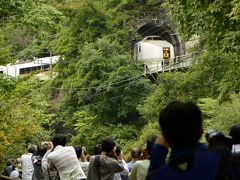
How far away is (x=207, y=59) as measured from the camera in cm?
2375

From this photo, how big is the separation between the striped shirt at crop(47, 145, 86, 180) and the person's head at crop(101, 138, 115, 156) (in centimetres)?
95

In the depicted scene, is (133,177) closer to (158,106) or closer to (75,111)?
(158,106)

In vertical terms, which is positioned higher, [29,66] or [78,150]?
[29,66]

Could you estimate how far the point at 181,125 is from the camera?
3180mm

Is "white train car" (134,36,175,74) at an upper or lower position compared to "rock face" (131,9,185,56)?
lower

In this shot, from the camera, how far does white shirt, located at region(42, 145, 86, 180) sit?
26.9ft

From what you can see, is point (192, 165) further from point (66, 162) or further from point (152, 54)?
point (152, 54)

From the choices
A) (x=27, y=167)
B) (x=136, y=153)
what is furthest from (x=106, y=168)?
(x=27, y=167)

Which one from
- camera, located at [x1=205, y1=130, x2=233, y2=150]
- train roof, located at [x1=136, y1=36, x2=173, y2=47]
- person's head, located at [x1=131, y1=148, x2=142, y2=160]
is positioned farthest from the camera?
train roof, located at [x1=136, y1=36, x2=173, y2=47]

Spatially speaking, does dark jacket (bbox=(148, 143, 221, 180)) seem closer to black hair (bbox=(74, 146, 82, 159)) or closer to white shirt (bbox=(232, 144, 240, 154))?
white shirt (bbox=(232, 144, 240, 154))

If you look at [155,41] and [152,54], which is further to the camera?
Answer: [155,41]

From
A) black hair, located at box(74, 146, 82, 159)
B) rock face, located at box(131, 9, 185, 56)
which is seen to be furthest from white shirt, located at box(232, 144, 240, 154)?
rock face, located at box(131, 9, 185, 56)

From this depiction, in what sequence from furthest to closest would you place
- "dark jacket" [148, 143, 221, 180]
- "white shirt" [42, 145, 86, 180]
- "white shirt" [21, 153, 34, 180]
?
"white shirt" [21, 153, 34, 180] < "white shirt" [42, 145, 86, 180] < "dark jacket" [148, 143, 221, 180]

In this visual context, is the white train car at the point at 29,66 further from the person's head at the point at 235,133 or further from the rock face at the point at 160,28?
the person's head at the point at 235,133
